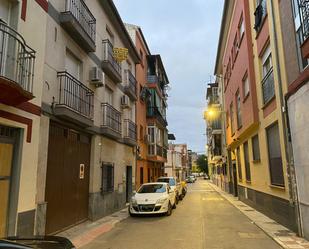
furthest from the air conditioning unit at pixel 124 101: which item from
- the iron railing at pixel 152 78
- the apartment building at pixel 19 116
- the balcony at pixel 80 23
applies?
the iron railing at pixel 152 78

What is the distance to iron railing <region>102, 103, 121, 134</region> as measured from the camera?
45.4 feet

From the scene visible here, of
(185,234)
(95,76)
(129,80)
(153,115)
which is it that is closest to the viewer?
(185,234)

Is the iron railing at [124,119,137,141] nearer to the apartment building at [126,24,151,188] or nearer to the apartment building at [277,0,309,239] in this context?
the apartment building at [126,24,151,188]

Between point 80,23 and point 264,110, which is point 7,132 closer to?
point 80,23

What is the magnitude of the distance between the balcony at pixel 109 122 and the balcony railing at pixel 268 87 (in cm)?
683

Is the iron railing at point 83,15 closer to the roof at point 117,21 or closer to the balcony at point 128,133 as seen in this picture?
the roof at point 117,21

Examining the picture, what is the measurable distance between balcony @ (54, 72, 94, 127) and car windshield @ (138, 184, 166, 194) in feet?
17.0

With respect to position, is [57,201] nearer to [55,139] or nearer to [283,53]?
[55,139]

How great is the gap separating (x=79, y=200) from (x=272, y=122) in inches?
310

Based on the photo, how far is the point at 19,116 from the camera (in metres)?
7.47

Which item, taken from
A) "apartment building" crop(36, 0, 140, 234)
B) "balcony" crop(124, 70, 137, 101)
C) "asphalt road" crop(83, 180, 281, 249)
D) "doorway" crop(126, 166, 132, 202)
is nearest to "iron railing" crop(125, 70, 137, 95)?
"balcony" crop(124, 70, 137, 101)

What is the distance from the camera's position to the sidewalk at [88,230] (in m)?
9.04

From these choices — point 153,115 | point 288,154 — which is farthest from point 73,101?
point 153,115

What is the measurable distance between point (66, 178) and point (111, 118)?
470 cm
